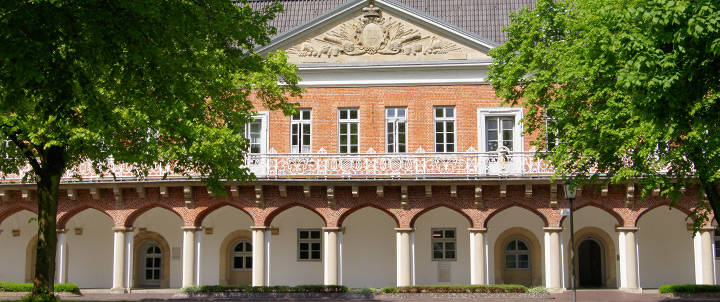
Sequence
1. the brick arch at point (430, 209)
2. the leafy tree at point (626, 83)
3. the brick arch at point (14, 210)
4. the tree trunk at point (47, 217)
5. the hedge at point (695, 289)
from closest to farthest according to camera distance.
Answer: the leafy tree at point (626, 83) → the tree trunk at point (47, 217) → the hedge at point (695, 289) → the brick arch at point (430, 209) → the brick arch at point (14, 210)

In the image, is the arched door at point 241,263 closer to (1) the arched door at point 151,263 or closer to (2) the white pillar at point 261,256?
(1) the arched door at point 151,263

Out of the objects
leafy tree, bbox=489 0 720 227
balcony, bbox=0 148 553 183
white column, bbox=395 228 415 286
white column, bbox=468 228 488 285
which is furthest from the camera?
balcony, bbox=0 148 553 183

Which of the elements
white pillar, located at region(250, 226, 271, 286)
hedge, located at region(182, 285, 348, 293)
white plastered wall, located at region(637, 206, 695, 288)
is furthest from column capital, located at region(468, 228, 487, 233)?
white pillar, located at region(250, 226, 271, 286)

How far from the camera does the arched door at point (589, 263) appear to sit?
101 feet

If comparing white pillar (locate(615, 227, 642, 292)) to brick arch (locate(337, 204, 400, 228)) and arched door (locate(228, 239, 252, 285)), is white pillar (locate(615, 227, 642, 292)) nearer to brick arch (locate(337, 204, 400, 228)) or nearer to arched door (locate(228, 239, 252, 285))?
brick arch (locate(337, 204, 400, 228))

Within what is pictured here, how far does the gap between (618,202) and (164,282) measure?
1532 cm

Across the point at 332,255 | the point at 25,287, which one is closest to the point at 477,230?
the point at 332,255

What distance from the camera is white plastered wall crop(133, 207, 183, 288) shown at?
102 ft

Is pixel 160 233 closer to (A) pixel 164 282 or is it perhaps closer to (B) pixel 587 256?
(A) pixel 164 282

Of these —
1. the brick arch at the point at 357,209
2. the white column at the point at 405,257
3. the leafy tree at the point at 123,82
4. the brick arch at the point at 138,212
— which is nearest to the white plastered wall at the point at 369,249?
the brick arch at the point at 357,209

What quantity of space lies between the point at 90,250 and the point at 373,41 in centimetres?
1226

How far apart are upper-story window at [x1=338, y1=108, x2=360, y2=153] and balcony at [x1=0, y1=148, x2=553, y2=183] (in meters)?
1.24

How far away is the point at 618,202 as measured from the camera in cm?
2741

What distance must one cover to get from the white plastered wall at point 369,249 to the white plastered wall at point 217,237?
353 cm
